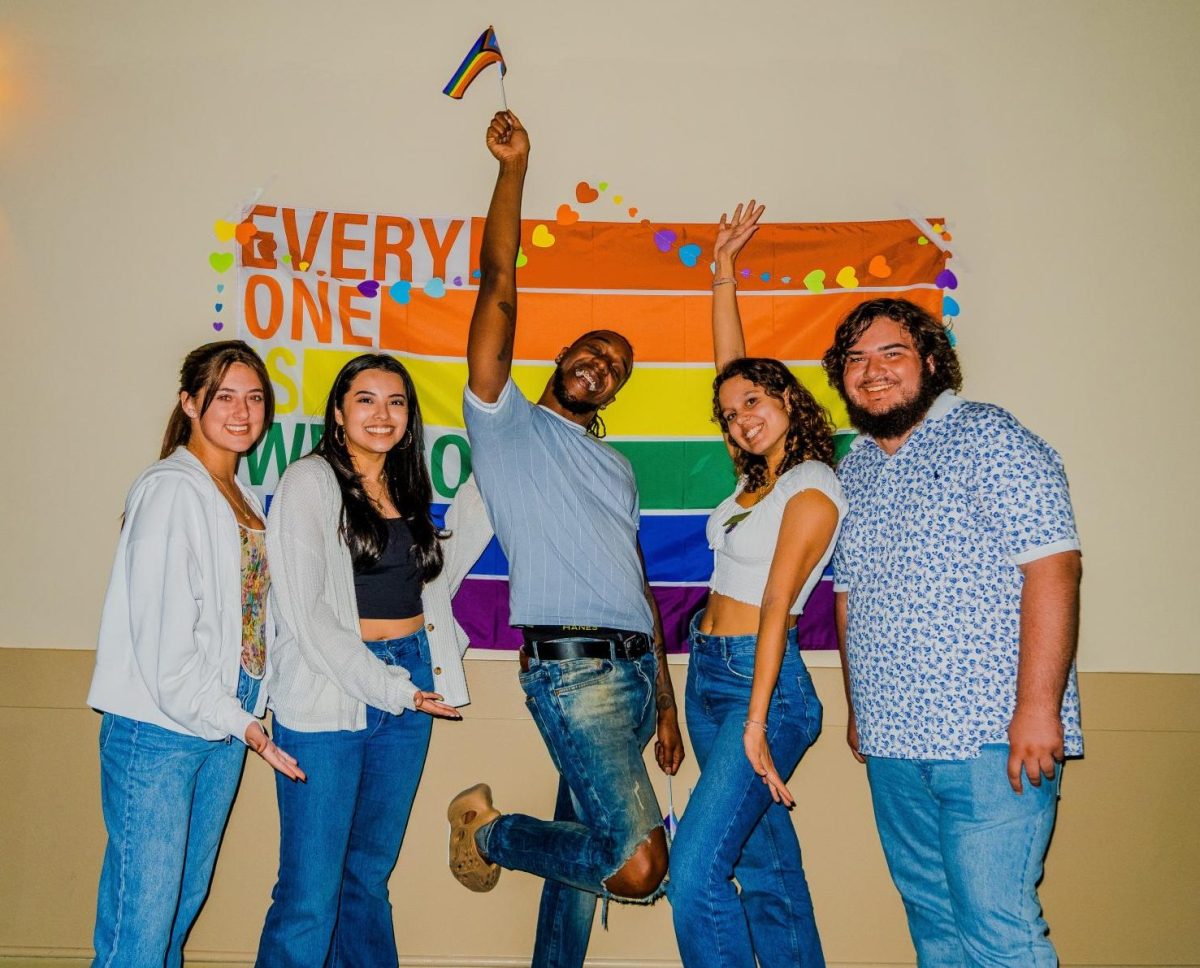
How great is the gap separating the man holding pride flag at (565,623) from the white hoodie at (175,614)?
67 cm

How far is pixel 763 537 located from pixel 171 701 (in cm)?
142

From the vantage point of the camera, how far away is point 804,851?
2.83 metres

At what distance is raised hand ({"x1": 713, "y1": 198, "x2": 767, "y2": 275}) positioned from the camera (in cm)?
285

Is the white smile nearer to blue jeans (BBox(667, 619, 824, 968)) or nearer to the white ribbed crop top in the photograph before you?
the white ribbed crop top

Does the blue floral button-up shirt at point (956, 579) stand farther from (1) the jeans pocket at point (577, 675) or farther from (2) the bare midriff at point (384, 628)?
(2) the bare midriff at point (384, 628)

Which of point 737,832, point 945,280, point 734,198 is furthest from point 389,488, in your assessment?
Answer: point 945,280

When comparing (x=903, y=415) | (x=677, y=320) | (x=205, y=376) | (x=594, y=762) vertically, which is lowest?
(x=594, y=762)

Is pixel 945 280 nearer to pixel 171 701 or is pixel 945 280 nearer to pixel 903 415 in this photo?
pixel 903 415

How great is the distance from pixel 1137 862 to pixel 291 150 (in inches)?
146

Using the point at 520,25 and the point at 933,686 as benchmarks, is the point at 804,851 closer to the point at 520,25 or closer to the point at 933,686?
the point at 933,686

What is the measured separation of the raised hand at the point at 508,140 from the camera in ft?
7.71

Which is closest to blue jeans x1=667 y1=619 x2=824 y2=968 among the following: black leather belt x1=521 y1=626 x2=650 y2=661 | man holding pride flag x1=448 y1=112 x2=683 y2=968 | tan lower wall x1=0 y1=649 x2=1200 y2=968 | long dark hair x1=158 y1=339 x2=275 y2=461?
man holding pride flag x1=448 y1=112 x2=683 y2=968

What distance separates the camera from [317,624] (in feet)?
6.65

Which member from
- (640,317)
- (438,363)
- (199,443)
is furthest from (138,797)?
(640,317)
